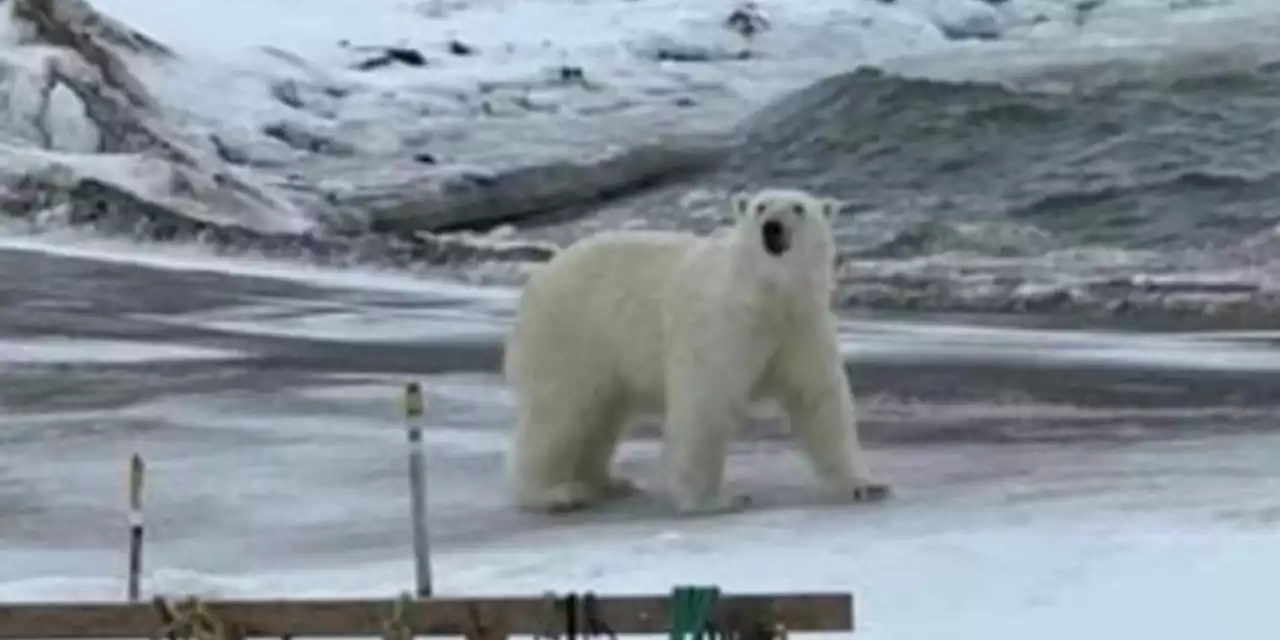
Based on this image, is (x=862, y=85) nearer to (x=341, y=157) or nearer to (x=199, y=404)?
(x=341, y=157)

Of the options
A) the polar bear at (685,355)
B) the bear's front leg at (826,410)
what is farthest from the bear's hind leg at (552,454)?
the bear's front leg at (826,410)

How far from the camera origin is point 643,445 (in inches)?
192

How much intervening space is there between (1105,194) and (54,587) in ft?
8.25

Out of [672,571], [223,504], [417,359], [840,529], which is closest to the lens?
[672,571]

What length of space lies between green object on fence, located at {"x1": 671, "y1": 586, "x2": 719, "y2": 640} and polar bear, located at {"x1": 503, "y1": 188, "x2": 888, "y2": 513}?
5.86ft

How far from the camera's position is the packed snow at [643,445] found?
3.38 meters

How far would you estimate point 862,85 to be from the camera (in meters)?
5.61

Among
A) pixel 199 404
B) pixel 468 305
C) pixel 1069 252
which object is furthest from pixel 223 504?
pixel 1069 252

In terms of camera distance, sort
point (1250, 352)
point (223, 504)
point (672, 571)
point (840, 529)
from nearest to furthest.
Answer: point (672, 571) < point (840, 529) < point (223, 504) < point (1250, 352)

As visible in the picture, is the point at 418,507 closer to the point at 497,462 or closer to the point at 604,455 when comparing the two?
the point at 604,455

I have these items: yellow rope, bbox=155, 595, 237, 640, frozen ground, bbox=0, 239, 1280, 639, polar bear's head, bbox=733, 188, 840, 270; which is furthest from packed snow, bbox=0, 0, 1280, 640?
yellow rope, bbox=155, 595, 237, 640

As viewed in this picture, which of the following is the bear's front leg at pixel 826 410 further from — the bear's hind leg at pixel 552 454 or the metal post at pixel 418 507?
the metal post at pixel 418 507

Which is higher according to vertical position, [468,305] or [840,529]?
[468,305]

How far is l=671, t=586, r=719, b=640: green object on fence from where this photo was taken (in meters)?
2.20
